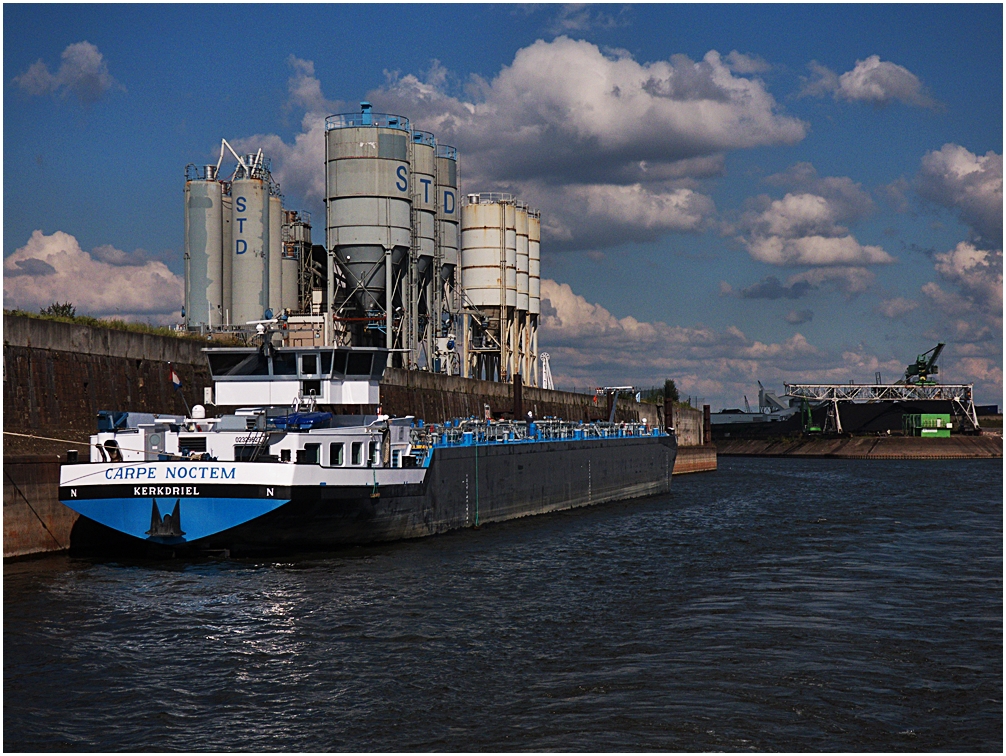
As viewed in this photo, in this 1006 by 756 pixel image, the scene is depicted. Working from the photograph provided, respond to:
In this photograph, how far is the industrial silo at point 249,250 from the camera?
63031mm

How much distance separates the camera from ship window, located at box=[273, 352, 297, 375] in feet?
109

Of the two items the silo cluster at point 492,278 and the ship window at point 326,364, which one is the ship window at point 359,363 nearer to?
the ship window at point 326,364

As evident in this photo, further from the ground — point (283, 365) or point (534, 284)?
point (534, 284)

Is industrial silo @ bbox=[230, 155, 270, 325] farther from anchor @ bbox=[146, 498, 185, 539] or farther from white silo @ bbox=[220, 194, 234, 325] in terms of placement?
anchor @ bbox=[146, 498, 185, 539]

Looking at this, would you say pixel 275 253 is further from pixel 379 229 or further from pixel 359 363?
pixel 359 363

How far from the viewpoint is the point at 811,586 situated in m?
27.4

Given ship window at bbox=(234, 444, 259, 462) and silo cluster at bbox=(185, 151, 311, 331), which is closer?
ship window at bbox=(234, 444, 259, 462)

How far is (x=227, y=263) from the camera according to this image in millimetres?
64250

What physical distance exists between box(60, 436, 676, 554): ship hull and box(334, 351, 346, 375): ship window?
4.25 m

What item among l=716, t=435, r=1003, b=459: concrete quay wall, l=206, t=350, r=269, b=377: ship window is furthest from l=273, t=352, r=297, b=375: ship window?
l=716, t=435, r=1003, b=459: concrete quay wall

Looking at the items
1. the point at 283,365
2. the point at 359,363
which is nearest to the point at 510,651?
the point at 359,363

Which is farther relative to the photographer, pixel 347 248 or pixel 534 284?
pixel 534 284

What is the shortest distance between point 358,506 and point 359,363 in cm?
589

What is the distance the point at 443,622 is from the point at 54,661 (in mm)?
7750
